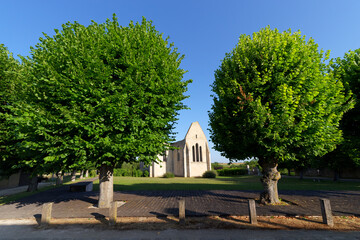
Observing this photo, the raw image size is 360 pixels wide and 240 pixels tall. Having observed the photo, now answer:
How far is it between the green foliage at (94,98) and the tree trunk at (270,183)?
6.50 m

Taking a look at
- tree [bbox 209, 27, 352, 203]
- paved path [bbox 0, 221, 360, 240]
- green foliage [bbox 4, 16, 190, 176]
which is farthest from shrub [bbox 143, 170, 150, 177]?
paved path [bbox 0, 221, 360, 240]

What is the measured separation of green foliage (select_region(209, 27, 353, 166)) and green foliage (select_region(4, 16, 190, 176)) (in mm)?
3789

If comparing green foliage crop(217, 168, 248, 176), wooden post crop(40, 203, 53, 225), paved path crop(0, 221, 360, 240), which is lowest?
green foliage crop(217, 168, 248, 176)

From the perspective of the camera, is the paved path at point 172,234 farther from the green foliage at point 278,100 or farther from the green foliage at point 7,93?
the green foliage at point 7,93

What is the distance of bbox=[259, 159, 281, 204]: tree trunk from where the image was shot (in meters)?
9.90

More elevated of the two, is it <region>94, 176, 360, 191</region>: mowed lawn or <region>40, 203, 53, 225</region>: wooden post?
<region>40, 203, 53, 225</region>: wooden post

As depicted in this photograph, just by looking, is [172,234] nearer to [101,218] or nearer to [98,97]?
[101,218]

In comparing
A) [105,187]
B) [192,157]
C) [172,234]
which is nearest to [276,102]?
[172,234]

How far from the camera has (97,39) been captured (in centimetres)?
929

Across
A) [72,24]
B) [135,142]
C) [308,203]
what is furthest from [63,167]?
[308,203]

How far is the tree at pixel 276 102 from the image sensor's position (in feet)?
28.2

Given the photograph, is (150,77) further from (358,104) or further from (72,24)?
(358,104)

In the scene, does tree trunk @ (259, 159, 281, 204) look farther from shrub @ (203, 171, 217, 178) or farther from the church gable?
the church gable

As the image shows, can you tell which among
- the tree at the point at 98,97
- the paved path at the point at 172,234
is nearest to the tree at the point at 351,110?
the paved path at the point at 172,234
